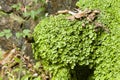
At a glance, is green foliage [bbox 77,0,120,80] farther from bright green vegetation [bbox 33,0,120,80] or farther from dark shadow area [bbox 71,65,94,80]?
dark shadow area [bbox 71,65,94,80]

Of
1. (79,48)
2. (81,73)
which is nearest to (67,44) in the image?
(79,48)

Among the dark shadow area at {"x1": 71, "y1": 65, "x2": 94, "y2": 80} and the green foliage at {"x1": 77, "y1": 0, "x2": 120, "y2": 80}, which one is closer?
the green foliage at {"x1": 77, "y1": 0, "x2": 120, "y2": 80}

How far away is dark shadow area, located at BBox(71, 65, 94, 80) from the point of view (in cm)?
263

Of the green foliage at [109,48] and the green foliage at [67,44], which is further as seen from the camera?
the green foliage at [67,44]

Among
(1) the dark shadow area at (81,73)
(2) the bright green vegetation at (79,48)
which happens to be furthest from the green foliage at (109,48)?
(1) the dark shadow area at (81,73)

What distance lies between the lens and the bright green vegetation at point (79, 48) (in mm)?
2504

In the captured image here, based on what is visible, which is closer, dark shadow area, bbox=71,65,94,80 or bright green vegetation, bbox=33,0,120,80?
bright green vegetation, bbox=33,0,120,80

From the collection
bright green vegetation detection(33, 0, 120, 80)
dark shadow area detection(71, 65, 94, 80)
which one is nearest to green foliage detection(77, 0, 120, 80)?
bright green vegetation detection(33, 0, 120, 80)

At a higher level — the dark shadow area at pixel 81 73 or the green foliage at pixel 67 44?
the green foliage at pixel 67 44

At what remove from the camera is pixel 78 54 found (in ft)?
8.34

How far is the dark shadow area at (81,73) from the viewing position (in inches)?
104

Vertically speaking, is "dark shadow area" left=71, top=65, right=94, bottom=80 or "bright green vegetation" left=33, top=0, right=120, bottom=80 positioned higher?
"bright green vegetation" left=33, top=0, right=120, bottom=80

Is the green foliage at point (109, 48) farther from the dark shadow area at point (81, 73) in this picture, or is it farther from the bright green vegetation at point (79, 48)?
the dark shadow area at point (81, 73)

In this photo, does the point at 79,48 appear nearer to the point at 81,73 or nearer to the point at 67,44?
the point at 67,44
